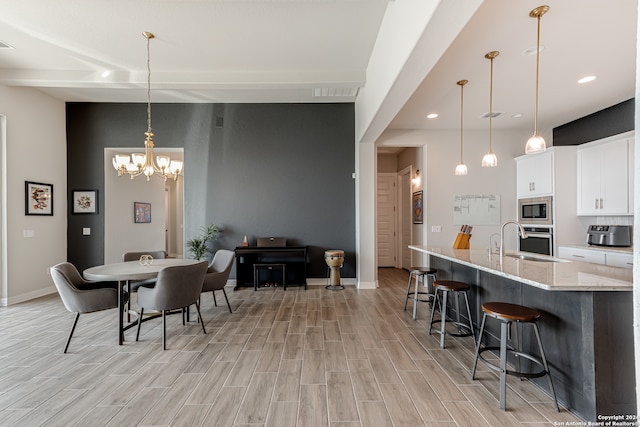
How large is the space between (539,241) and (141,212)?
24.5 ft

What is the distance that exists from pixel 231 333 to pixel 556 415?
279cm

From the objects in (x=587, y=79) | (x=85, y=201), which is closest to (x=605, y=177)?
(x=587, y=79)

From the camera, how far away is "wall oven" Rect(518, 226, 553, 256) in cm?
483

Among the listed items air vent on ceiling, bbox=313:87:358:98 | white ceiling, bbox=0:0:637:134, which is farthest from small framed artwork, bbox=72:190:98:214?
air vent on ceiling, bbox=313:87:358:98

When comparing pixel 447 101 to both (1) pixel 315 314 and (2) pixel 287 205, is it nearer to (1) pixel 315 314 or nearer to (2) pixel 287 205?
(2) pixel 287 205

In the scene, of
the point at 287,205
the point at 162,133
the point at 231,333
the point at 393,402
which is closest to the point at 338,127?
the point at 287,205

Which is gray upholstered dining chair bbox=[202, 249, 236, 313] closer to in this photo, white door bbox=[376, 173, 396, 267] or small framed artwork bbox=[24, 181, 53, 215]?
small framed artwork bbox=[24, 181, 53, 215]

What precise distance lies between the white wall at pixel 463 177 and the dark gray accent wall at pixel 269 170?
3.66 ft

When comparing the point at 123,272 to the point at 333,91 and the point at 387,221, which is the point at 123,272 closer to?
the point at 333,91

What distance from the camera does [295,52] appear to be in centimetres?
388

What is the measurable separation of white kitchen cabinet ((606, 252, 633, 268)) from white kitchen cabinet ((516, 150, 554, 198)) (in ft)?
3.97

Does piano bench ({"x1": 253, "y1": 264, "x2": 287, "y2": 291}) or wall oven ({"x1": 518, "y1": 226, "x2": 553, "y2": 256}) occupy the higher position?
wall oven ({"x1": 518, "y1": 226, "x2": 553, "y2": 256})

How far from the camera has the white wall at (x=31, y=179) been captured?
14.4 feet

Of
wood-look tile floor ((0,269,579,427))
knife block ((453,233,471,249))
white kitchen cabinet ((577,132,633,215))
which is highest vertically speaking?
white kitchen cabinet ((577,132,633,215))
